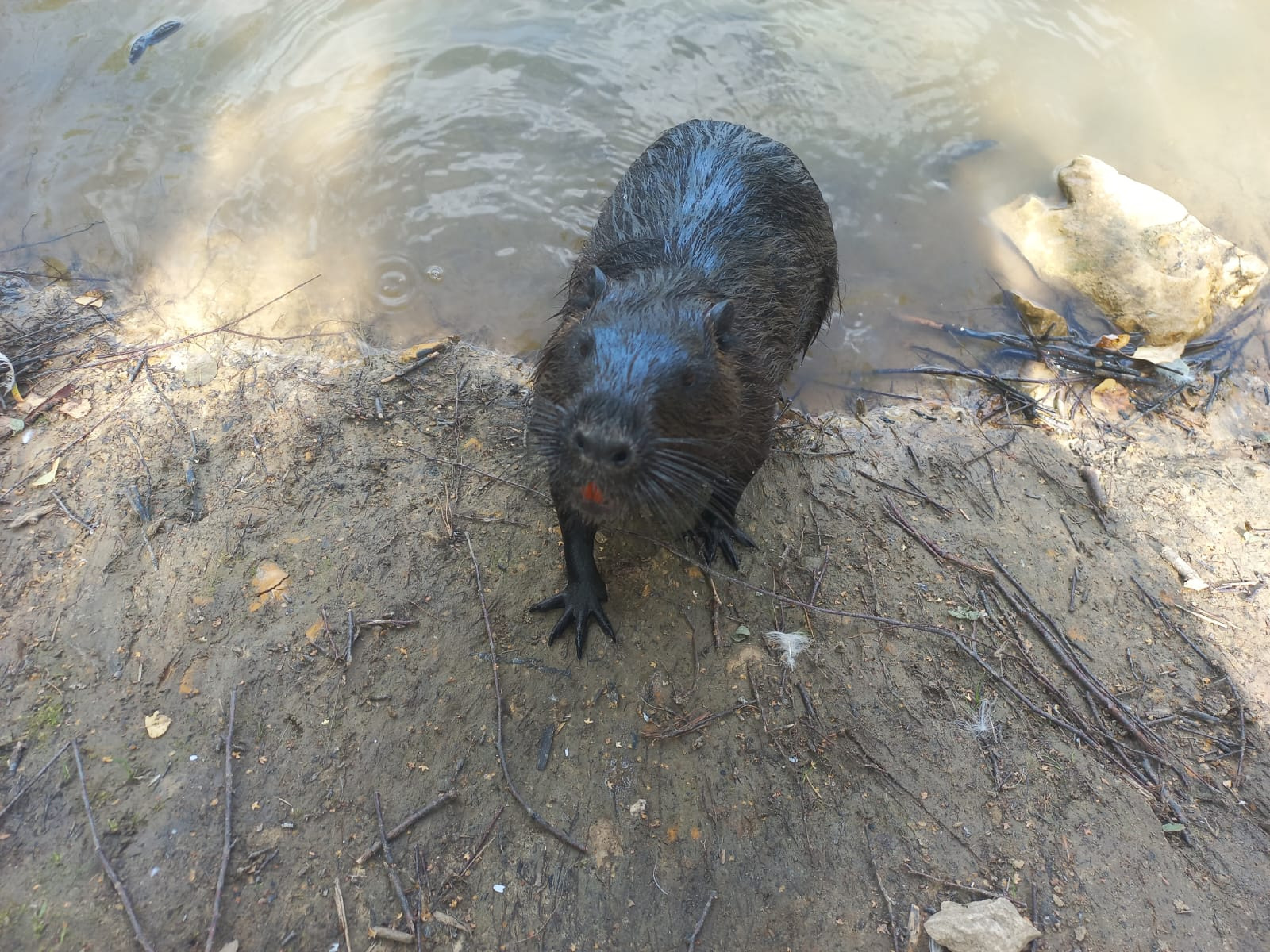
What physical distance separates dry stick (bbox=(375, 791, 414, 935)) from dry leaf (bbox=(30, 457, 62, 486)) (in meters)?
2.19

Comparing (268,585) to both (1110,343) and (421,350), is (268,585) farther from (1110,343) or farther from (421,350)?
(1110,343)

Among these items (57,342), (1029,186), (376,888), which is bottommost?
(376,888)

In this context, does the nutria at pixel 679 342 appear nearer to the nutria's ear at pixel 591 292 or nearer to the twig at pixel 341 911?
the nutria's ear at pixel 591 292

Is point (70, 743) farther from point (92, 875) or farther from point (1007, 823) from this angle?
point (1007, 823)

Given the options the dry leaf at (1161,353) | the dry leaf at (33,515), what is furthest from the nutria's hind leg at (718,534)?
the dry leaf at (1161,353)

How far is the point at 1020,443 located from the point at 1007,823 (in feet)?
7.33

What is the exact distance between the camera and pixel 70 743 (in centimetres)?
245

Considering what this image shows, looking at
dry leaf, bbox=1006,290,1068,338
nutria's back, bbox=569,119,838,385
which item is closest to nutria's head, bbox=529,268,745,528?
nutria's back, bbox=569,119,838,385

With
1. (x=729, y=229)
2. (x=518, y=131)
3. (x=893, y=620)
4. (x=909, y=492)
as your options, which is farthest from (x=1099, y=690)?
(x=518, y=131)

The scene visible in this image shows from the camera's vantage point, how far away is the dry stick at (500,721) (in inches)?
95.3

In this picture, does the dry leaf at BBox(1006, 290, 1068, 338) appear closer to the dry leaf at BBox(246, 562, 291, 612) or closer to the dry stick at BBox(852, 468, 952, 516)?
the dry stick at BBox(852, 468, 952, 516)

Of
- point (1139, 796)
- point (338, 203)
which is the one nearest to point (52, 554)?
point (338, 203)

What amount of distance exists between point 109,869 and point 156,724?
485mm

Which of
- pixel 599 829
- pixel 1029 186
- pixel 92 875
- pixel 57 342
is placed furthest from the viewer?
pixel 1029 186
